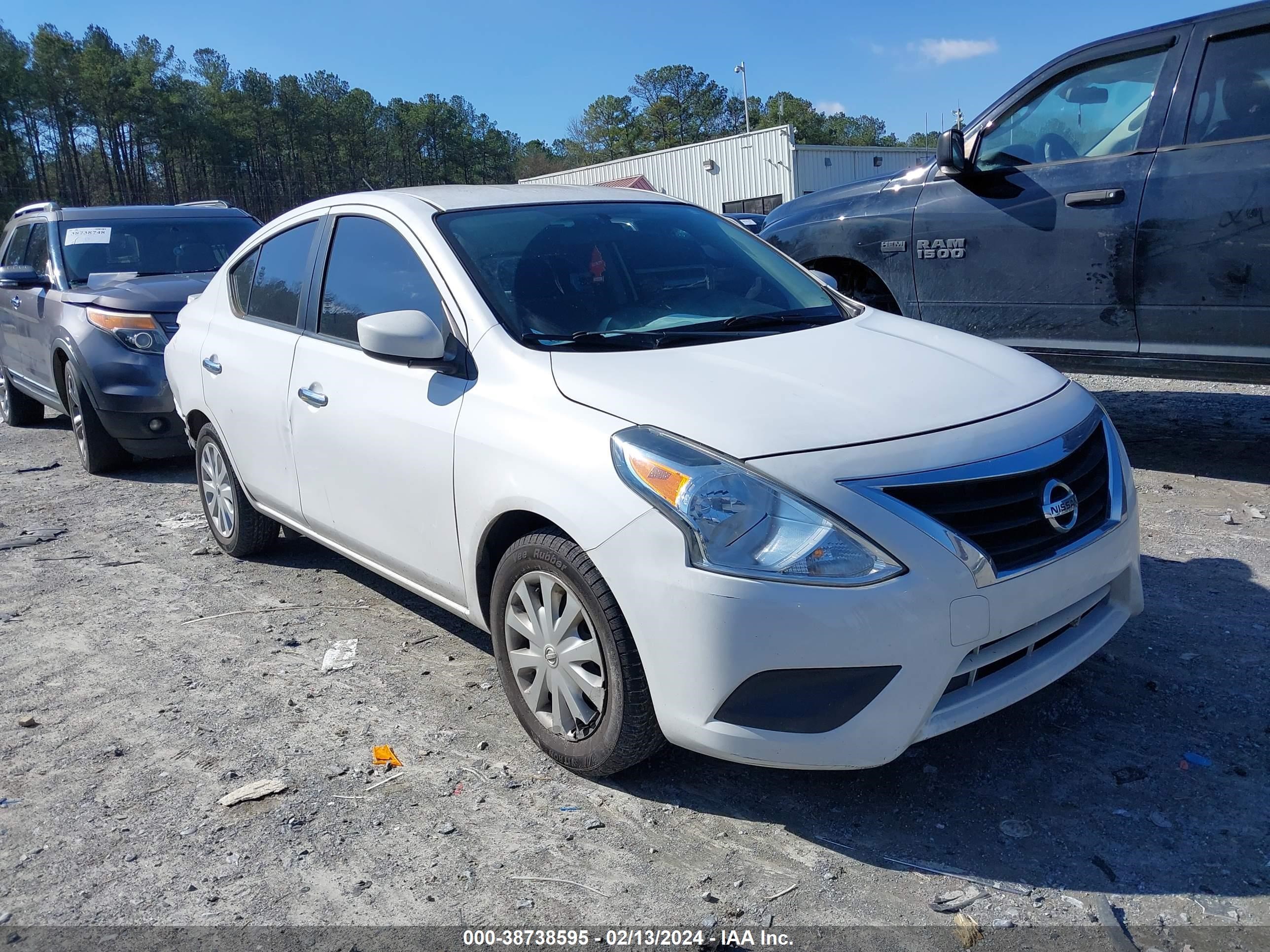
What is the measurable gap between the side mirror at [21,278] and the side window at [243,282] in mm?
3774

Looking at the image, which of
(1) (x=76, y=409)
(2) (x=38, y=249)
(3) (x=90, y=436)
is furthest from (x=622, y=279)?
(2) (x=38, y=249)

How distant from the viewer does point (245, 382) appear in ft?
14.7

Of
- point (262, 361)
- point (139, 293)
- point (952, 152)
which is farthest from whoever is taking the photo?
point (139, 293)

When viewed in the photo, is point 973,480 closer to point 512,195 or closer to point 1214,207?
point 512,195

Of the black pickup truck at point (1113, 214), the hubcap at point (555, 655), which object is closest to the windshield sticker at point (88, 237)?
the black pickup truck at point (1113, 214)

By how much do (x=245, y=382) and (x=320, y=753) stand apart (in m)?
1.94

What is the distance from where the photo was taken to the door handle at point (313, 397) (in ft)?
12.6

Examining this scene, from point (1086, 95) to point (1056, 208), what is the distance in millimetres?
669

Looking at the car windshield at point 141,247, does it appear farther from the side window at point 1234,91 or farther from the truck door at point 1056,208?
the side window at point 1234,91

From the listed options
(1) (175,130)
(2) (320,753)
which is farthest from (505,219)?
(1) (175,130)

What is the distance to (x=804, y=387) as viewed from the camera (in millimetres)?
2854

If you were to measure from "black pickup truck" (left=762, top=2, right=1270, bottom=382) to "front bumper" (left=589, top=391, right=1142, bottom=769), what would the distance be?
319 cm

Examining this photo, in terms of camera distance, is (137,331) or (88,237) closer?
(137,331)

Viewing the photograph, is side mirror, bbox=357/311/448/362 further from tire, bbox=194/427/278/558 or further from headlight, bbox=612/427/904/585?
tire, bbox=194/427/278/558
